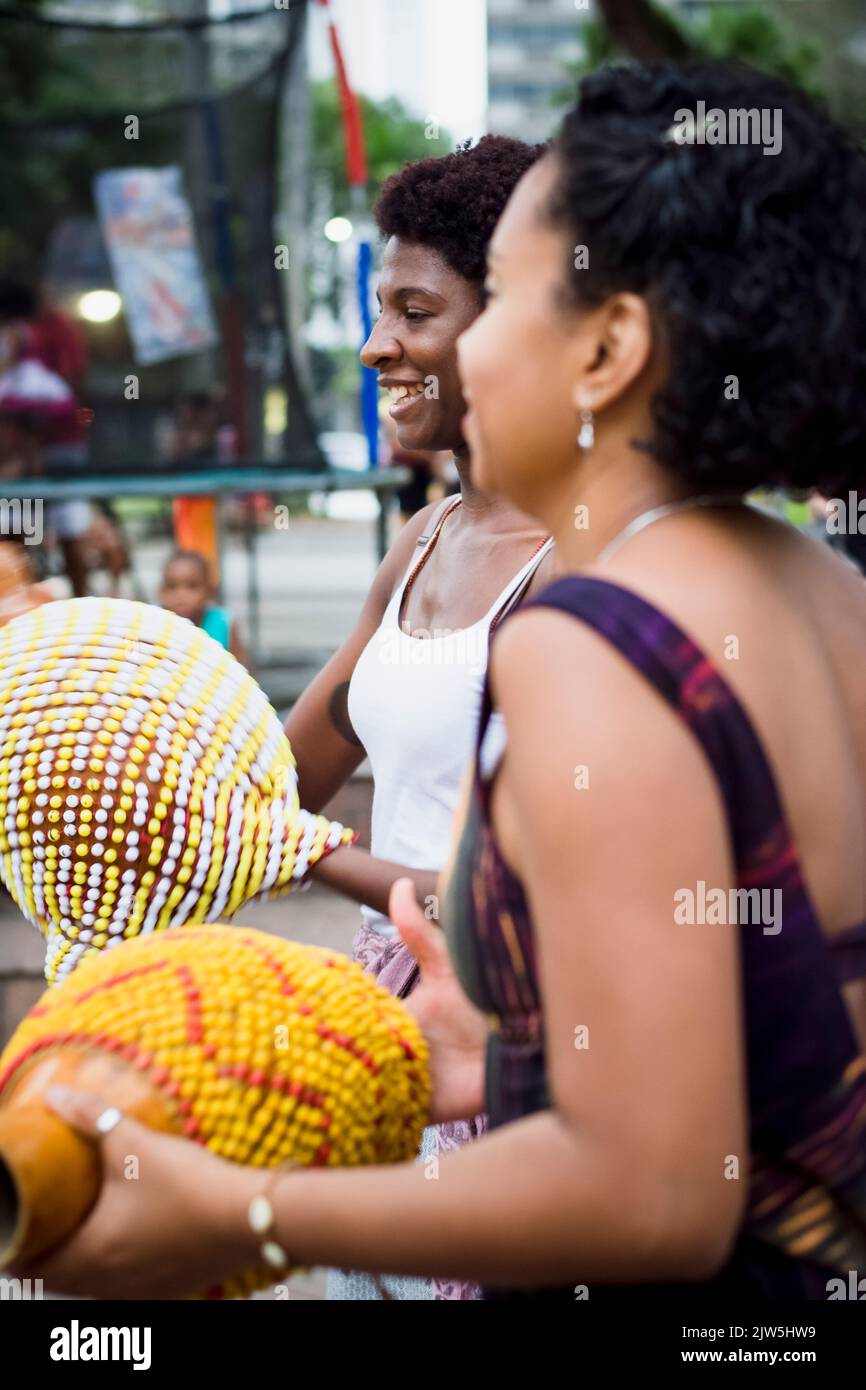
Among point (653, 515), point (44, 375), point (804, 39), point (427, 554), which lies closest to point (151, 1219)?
point (653, 515)

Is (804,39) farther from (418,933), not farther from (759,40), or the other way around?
(418,933)

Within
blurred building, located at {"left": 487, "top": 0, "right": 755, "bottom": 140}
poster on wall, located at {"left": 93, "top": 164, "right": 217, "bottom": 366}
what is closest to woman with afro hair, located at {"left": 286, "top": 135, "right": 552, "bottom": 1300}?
poster on wall, located at {"left": 93, "top": 164, "right": 217, "bottom": 366}

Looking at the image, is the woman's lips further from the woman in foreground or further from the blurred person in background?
the blurred person in background

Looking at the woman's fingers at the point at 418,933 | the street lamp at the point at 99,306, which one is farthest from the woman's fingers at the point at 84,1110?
the street lamp at the point at 99,306

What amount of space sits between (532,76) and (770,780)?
12918 centimetres

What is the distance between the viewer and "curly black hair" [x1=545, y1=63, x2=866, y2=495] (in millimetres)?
1127

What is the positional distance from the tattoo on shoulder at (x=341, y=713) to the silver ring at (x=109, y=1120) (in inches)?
49.6

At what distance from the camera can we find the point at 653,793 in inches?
40.0

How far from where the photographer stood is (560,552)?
1.29m

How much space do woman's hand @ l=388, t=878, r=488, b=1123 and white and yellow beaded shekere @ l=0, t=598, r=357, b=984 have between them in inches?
9.7

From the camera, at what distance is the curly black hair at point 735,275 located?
1127 mm

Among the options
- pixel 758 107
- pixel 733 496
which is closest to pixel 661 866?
pixel 733 496

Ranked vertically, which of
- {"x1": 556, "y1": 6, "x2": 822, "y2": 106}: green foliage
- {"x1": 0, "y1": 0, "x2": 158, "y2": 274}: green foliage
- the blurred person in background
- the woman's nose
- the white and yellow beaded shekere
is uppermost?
{"x1": 556, "y1": 6, "x2": 822, "y2": 106}: green foliage

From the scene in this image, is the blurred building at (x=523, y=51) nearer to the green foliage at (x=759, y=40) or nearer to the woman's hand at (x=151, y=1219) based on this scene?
the green foliage at (x=759, y=40)
